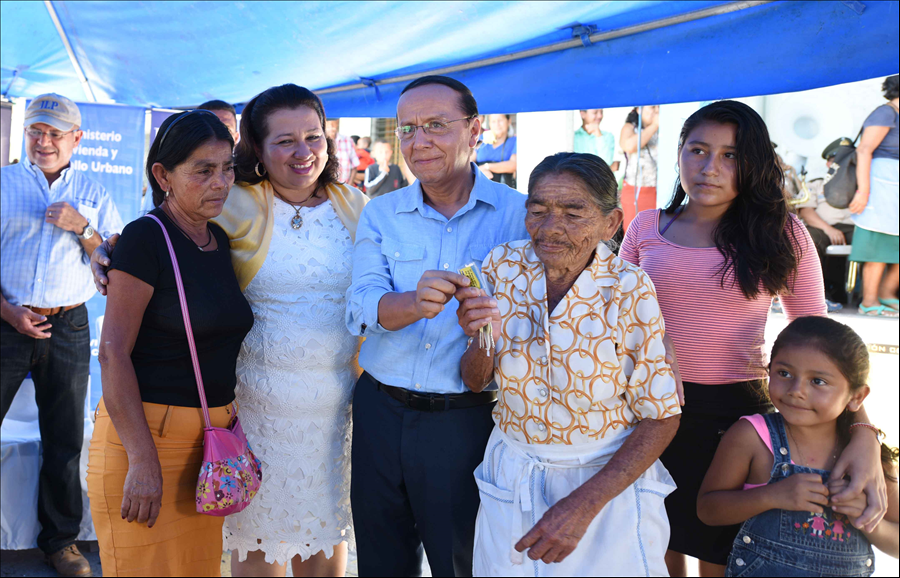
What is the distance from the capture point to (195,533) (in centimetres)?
210

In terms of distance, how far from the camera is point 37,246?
11.5ft

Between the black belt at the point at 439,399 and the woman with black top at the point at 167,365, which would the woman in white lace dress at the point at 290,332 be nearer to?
the woman with black top at the point at 167,365

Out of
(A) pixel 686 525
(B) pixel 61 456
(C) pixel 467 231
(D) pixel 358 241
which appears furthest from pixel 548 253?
(B) pixel 61 456

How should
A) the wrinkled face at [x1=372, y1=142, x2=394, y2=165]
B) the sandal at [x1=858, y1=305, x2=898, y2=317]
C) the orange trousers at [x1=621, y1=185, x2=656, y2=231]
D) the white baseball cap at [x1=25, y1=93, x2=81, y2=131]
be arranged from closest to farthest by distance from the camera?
1. the white baseball cap at [x1=25, y1=93, x2=81, y2=131]
2. the sandal at [x1=858, y1=305, x2=898, y2=317]
3. the orange trousers at [x1=621, y1=185, x2=656, y2=231]
4. the wrinkled face at [x1=372, y1=142, x2=394, y2=165]

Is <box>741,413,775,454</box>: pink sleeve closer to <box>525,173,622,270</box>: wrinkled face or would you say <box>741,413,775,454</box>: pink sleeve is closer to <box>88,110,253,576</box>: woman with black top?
<box>525,173,622,270</box>: wrinkled face

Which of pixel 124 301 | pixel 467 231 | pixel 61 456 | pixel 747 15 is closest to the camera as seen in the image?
pixel 124 301

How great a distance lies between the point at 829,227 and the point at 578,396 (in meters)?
8.22

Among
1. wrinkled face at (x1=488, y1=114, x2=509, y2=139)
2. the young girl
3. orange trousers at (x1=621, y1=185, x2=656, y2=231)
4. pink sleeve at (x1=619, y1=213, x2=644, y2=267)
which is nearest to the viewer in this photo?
the young girl

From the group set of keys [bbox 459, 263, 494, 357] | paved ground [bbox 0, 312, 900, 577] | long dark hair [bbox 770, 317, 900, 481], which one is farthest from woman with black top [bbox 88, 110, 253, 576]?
long dark hair [bbox 770, 317, 900, 481]

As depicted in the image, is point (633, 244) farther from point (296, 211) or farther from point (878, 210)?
point (878, 210)

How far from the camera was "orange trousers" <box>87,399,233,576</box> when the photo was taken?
76.7 inches

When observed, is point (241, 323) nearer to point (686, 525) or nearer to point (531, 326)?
point (531, 326)

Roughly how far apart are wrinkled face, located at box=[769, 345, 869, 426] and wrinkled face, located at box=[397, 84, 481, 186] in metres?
1.25

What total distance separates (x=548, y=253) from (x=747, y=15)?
1623 mm
